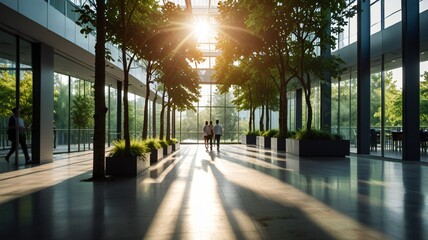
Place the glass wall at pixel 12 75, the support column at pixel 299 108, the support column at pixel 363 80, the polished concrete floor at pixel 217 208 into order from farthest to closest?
1. the support column at pixel 299 108
2. the support column at pixel 363 80
3. the glass wall at pixel 12 75
4. the polished concrete floor at pixel 217 208

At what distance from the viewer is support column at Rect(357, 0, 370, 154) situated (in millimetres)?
18438

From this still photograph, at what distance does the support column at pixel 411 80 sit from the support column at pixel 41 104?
14.3 meters

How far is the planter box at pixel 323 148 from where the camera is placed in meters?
16.7

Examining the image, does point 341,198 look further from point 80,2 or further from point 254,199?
point 80,2

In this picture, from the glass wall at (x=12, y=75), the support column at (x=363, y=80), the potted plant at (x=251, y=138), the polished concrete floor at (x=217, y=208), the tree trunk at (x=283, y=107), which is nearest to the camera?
the polished concrete floor at (x=217, y=208)

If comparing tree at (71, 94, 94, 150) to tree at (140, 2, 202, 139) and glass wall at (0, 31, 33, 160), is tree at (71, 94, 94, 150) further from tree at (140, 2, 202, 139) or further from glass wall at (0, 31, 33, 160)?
glass wall at (0, 31, 33, 160)

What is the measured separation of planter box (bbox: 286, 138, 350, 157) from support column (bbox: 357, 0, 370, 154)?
2207 mm

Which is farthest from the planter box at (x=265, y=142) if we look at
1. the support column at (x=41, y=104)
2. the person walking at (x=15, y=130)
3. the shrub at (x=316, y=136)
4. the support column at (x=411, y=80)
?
the person walking at (x=15, y=130)

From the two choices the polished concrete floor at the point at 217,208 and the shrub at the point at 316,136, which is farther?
the shrub at the point at 316,136

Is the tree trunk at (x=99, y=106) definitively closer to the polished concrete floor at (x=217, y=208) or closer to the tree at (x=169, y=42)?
the polished concrete floor at (x=217, y=208)

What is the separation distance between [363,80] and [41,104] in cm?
1516

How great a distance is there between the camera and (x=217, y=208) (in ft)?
18.0

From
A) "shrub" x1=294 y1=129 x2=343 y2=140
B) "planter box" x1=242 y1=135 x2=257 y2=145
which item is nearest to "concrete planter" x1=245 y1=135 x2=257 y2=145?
"planter box" x1=242 y1=135 x2=257 y2=145

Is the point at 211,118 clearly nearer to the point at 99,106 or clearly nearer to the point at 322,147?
the point at 322,147
